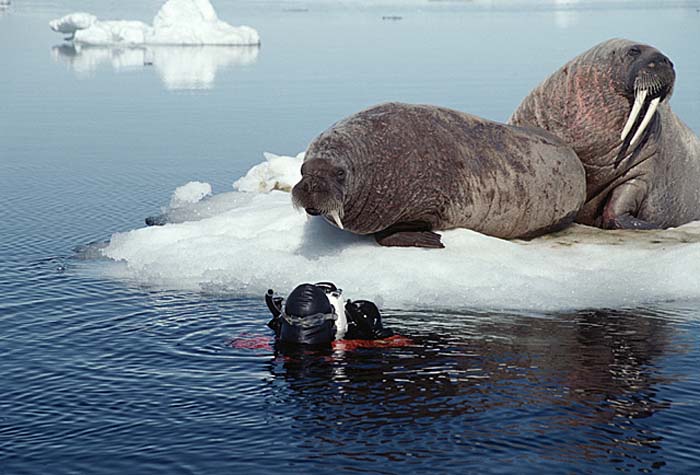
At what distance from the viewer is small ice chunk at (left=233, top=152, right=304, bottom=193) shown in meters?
14.2

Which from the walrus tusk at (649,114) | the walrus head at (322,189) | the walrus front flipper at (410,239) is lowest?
the walrus front flipper at (410,239)

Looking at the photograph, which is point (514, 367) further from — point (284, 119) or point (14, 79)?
point (14, 79)

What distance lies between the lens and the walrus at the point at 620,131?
Answer: 11.2 m

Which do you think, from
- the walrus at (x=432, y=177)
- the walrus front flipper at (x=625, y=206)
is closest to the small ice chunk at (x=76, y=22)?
the walrus front flipper at (x=625, y=206)

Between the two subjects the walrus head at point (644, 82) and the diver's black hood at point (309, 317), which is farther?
the walrus head at point (644, 82)

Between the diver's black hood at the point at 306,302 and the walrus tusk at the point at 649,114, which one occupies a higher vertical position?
the walrus tusk at the point at 649,114

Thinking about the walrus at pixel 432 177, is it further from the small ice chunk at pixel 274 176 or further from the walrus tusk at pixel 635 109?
the small ice chunk at pixel 274 176

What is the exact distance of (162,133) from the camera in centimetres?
2094

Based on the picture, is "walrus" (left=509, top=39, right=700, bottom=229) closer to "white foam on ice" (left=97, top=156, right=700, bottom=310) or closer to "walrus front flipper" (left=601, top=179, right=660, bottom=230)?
"walrus front flipper" (left=601, top=179, right=660, bottom=230)

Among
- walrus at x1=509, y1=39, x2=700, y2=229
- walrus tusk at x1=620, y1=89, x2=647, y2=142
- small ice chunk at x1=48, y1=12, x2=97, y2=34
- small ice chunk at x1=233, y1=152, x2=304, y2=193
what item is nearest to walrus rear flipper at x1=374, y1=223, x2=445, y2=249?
walrus at x1=509, y1=39, x2=700, y2=229

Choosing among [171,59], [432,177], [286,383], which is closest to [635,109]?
[432,177]

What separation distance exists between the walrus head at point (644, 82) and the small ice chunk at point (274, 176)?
4435 mm

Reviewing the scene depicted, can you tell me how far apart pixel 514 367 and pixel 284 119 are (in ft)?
53.7

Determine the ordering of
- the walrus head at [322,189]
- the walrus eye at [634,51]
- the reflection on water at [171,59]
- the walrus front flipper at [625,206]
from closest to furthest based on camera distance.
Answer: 1. the walrus head at [322,189]
2. the walrus eye at [634,51]
3. the walrus front flipper at [625,206]
4. the reflection on water at [171,59]
